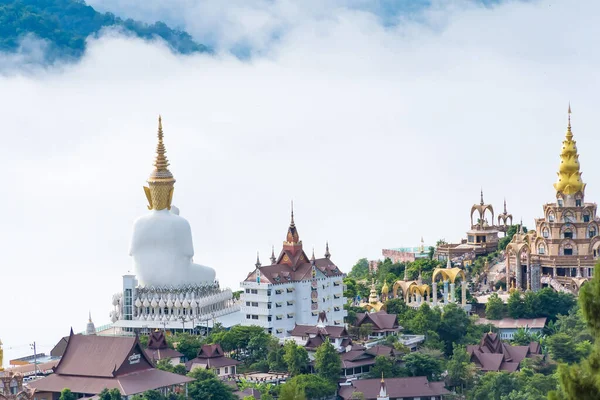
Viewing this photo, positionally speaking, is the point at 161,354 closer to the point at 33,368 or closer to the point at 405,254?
the point at 33,368

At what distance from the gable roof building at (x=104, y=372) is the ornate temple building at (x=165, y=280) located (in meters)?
8.47

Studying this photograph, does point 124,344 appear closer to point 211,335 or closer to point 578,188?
point 211,335

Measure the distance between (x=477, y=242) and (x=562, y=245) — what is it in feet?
23.6

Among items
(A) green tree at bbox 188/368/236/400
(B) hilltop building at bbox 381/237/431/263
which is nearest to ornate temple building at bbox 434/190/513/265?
(B) hilltop building at bbox 381/237/431/263

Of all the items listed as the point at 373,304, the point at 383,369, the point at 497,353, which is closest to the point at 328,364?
the point at 383,369

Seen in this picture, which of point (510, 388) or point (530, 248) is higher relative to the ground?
point (530, 248)

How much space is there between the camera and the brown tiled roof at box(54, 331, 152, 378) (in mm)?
45531

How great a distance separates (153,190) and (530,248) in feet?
52.2

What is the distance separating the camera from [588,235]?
63.6 m

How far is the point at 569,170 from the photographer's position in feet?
211

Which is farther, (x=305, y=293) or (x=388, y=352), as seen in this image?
(x=305, y=293)

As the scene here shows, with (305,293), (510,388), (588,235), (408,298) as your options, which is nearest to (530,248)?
(588,235)

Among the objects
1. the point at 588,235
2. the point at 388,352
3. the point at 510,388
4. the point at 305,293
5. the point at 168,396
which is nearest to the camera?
the point at 168,396

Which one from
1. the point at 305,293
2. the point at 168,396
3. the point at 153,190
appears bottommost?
the point at 168,396
